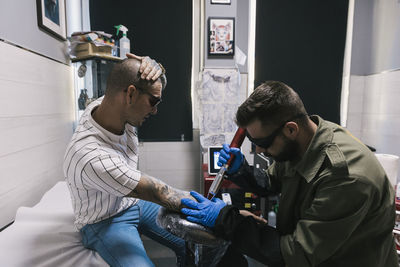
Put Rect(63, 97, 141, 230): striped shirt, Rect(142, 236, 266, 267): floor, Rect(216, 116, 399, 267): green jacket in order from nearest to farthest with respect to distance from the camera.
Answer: Rect(216, 116, 399, 267): green jacket
Rect(63, 97, 141, 230): striped shirt
Rect(142, 236, 266, 267): floor

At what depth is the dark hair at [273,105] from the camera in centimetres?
93

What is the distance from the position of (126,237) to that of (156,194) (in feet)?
0.90

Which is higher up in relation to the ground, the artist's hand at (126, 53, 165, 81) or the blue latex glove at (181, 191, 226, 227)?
the artist's hand at (126, 53, 165, 81)

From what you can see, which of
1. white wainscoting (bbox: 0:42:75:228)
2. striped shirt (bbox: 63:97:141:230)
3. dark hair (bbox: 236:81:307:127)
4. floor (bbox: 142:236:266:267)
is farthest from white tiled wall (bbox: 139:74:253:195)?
dark hair (bbox: 236:81:307:127)

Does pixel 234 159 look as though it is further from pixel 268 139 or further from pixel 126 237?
pixel 126 237

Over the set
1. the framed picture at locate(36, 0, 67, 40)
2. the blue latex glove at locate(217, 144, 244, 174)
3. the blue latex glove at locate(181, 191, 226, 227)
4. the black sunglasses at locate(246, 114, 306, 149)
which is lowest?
the blue latex glove at locate(181, 191, 226, 227)

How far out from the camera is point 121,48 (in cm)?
237

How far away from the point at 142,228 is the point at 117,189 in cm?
49

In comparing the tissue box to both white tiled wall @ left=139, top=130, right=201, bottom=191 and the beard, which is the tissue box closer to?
white tiled wall @ left=139, top=130, right=201, bottom=191

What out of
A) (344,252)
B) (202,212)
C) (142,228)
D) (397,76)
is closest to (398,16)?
(397,76)

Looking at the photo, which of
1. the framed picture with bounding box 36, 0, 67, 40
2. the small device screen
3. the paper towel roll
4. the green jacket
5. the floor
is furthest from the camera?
the small device screen

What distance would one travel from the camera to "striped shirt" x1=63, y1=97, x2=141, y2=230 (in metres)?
1.02

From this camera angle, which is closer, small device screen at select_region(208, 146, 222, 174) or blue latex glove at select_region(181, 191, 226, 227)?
blue latex glove at select_region(181, 191, 226, 227)

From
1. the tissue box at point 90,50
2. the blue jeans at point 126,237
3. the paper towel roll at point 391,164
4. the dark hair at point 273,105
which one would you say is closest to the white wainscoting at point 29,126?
the tissue box at point 90,50
